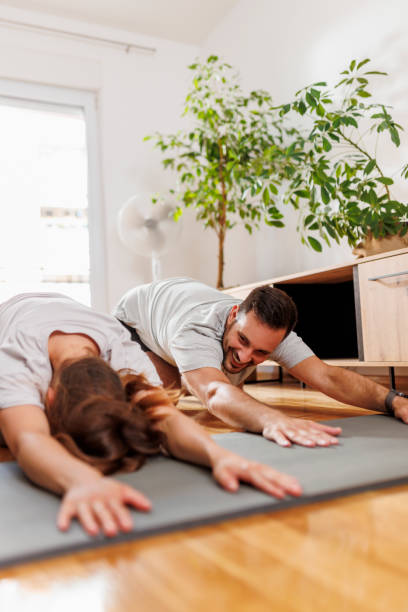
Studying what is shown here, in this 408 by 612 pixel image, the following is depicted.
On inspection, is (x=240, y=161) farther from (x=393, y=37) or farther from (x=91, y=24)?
(x=91, y=24)

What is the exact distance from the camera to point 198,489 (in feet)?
3.35

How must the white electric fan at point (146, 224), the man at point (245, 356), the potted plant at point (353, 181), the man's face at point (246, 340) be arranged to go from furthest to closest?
the white electric fan at point (146, 224) < the potted plant at point (353, 181) < the man's face at point (246, 340) < the man at point (245, 356)

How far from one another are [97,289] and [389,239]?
103 inches

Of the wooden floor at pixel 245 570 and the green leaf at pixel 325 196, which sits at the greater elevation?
the green leaf at pixel 325 196

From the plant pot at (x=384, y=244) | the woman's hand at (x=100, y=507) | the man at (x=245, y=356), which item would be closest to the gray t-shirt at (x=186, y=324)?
the man at (x=245, y=356)

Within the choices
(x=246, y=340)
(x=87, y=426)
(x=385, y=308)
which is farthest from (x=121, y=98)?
(x=87, y=426)

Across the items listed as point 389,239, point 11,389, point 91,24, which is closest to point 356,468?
point 11,389

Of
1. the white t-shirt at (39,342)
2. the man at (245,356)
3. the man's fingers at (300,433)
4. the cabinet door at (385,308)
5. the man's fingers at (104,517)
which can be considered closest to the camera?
the man's fingers at (104,517)

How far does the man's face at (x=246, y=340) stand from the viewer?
1.77 metres

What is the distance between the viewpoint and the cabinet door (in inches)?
88.1

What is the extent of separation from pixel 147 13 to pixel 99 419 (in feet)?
13.9

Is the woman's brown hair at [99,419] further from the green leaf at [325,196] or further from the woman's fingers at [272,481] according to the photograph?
the green leaf at [325,196]

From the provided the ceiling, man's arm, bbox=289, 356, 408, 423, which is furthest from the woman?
the ceiling

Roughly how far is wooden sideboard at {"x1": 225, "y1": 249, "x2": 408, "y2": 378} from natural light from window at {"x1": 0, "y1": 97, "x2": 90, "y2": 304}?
6.71ft
